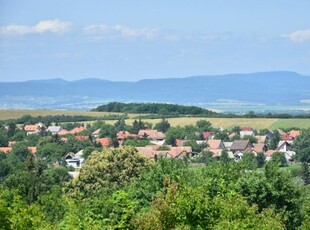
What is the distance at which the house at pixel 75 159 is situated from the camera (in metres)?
102

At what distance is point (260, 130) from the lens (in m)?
142

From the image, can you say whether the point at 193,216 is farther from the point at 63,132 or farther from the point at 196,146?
the point at 63,132

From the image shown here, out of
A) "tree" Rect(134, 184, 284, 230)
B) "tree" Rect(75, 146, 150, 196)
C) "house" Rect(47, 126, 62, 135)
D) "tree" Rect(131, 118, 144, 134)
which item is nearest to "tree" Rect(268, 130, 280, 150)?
"tree" Rect(131, 118, 144, 134)

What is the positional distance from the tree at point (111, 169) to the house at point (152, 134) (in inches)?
2899

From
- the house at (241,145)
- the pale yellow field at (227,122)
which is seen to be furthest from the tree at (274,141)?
the pale yellow field at (227,122)

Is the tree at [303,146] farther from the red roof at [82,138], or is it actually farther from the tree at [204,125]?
the red roof at [82,138]

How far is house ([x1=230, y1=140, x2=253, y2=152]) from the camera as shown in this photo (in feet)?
395

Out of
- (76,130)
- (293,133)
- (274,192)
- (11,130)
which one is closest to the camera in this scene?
(274,192)

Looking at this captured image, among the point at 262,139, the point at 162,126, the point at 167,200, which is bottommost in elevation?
the point at 262,139

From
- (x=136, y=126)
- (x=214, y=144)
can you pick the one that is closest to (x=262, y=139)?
(x=214, y=144)

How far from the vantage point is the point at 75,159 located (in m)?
106

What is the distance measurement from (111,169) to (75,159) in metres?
52.3

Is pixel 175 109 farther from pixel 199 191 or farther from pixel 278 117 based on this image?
pixel 199 191

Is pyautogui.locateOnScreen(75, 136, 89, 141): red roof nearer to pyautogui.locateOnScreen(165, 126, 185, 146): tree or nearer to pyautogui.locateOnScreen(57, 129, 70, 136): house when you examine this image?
pyautogui.locateOnScreen(57, 129, 70, 136): house
